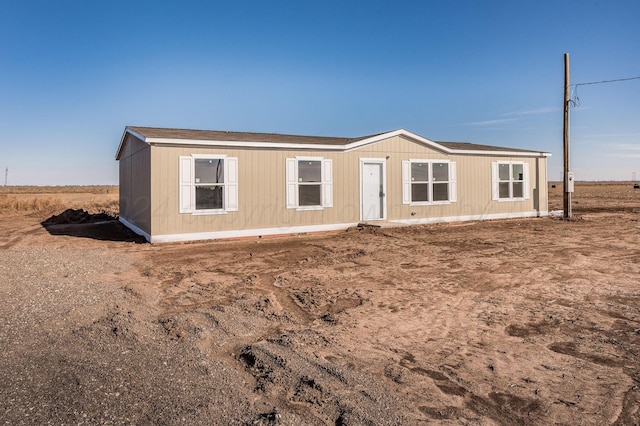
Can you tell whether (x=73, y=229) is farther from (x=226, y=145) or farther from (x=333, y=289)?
(x=333, y=289)

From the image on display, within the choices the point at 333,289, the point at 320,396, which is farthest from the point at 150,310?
the point at 320,396

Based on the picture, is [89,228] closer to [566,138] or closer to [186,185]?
[186,185]

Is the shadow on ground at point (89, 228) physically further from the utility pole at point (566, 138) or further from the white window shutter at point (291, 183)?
the utility pole at point (566, 138)

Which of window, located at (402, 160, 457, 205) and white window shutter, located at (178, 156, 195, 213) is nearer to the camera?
white window shutter, located at (178, 156, 195, 213)

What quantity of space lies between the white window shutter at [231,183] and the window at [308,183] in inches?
64.9

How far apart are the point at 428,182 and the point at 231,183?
733cm

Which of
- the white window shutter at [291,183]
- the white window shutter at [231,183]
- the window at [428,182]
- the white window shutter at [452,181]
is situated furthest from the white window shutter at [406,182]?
the white window shutter at [231,183]

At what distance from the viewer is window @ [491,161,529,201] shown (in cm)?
1722

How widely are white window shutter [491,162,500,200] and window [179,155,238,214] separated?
1048cm

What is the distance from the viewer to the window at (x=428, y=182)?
15.2 metres

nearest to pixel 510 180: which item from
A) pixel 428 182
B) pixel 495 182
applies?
pixel 495 182

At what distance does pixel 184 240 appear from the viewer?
460 inches

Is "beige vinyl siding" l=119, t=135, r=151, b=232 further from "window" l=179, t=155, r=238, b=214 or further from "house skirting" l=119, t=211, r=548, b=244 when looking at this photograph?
"window" l=179, t=155, r=238, b=214

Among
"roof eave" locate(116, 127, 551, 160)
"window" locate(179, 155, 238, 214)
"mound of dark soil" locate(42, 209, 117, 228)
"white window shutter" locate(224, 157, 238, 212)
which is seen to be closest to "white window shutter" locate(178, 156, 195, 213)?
"window" locate(179, 155, 238, 214)
